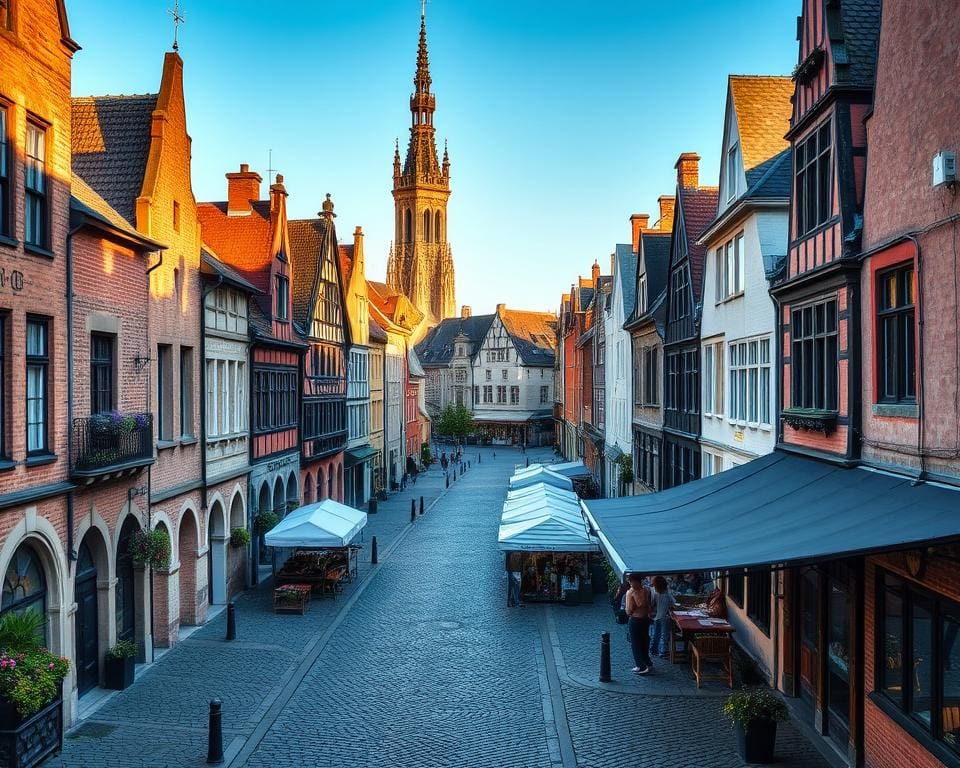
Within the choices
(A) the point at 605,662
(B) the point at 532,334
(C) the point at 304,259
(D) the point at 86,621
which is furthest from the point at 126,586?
(B) the point at 532,334

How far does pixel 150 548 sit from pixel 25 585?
412 centimetres

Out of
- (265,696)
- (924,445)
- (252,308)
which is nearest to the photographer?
(924,445)

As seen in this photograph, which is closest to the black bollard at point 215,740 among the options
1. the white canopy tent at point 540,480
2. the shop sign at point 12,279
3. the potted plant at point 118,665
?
the potted plant at point 118,665

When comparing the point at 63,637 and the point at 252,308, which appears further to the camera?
the point at 252,308

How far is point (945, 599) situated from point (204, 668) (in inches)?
519

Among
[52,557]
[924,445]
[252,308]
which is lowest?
[52,557]

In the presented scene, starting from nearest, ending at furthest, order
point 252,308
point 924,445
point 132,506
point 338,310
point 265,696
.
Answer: point 924,445
point 265,696
point 132,506
point 252,308
point 338,310

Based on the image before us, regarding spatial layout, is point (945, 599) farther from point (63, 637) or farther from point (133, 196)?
point (133, 196)

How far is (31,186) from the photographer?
13.1 m

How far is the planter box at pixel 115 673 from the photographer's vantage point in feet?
51.6

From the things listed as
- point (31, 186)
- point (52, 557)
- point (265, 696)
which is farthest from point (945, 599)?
point (31, 186)

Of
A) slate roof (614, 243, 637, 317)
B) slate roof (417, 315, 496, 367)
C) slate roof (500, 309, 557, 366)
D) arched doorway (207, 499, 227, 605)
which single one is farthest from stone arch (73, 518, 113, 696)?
slate roof (417, 315, 496, 367)

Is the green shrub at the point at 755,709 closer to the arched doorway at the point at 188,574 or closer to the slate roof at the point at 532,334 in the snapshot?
the arched doorway at the point at 188,574

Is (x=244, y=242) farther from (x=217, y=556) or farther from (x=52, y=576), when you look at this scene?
(x=52, y=576)
